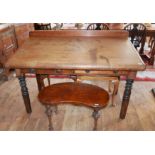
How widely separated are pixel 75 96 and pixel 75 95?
2 cm

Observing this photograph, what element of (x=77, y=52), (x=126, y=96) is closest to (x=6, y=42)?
(x=77, y=52)

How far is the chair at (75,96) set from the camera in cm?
162

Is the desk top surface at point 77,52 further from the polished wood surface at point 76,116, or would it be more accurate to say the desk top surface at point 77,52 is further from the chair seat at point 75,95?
the polished wood surface at point 76,116

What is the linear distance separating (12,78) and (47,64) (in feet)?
5.49

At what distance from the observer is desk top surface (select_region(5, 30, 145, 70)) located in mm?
1556

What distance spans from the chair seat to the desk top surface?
0.31 m

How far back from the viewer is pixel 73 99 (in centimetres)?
164

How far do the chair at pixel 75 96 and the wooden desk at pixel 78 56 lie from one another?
164 millimetres

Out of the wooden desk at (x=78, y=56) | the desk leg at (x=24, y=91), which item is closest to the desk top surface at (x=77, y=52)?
the wooden desk at (x=78, y=56)

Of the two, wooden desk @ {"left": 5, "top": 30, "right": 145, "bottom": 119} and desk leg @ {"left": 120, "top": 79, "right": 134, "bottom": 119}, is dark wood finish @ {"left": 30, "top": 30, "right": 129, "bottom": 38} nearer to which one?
wooden desk @ {"left": 5, "top": 30, "right": 145, "bottom": 119}
